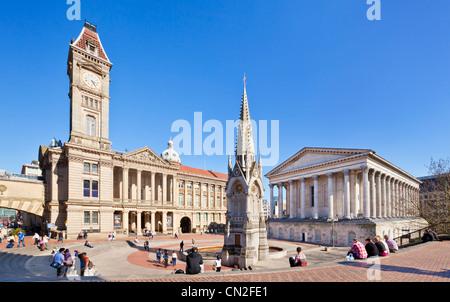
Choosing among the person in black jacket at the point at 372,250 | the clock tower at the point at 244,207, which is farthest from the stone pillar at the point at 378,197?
the person in black jacket at the point at 372,250

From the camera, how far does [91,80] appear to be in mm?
45062

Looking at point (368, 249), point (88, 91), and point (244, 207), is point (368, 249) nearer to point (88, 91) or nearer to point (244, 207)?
point (244, 207)

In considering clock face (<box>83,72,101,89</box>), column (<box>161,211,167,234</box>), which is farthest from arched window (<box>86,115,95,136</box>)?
column (<box>161,211,167,234</box>)

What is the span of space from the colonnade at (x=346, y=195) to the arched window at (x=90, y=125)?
4148 cm

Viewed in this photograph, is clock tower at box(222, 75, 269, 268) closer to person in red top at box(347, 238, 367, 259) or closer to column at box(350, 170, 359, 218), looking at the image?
person in red top at box(347, 238, 367, 259)

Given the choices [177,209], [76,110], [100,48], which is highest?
[100,48]

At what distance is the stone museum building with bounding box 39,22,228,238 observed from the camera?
40531 millimetres

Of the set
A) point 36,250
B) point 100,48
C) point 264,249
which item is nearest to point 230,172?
point 264,249

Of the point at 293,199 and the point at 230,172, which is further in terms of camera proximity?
the point at 293,199

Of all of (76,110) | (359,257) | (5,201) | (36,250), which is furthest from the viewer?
(76,110)

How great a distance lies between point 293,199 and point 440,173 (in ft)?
98.6
